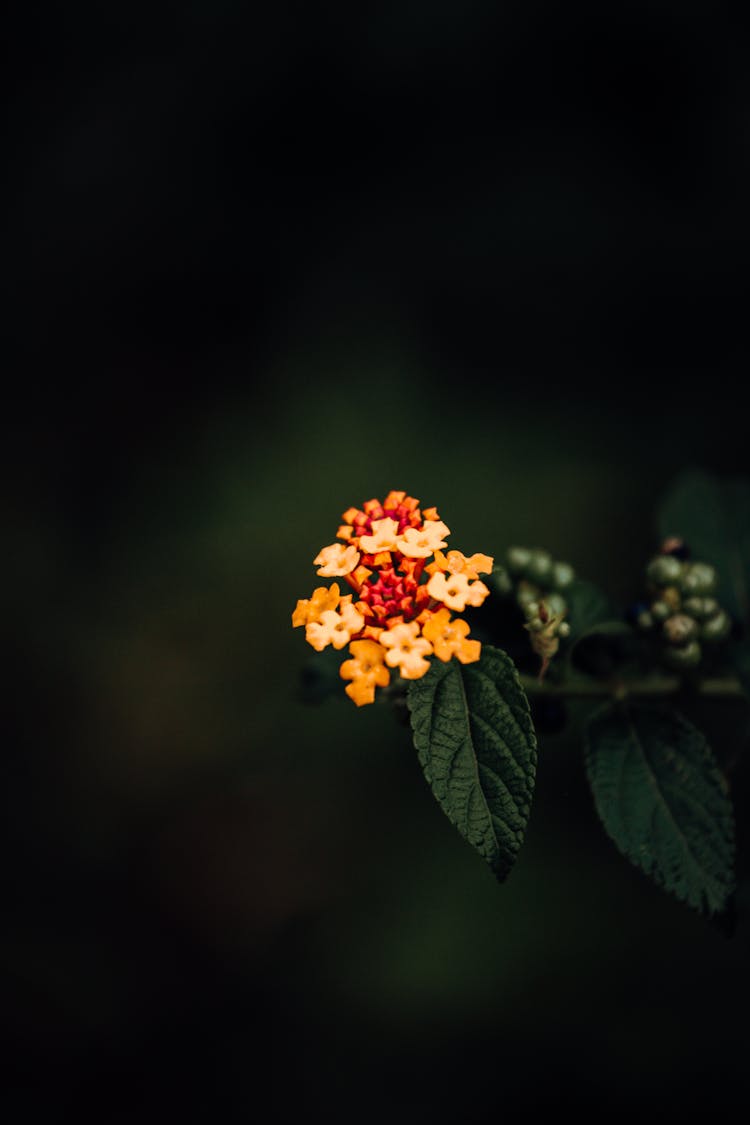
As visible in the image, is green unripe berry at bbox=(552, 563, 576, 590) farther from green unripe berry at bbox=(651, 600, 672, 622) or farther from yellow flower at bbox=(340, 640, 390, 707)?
yellow flower at bbox=(340, 640, 390, 707)

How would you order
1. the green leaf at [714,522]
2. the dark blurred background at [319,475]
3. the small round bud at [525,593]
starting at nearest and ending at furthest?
1. the small round bud at [525,593]
2. the green leaf at [714,522]
3. the dark blurred background at [319,475]

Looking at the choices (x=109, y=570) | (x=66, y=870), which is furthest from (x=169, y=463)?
(x=66, y=870)

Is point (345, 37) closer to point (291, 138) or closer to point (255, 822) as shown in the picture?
point (291, 138)

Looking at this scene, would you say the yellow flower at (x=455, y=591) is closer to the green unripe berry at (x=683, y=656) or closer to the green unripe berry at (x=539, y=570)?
the green unripe berry at (x=539, y=570)

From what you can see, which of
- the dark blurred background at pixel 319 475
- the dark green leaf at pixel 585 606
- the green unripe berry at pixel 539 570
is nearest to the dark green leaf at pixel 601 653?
the dark green leaf at pixel 585 606

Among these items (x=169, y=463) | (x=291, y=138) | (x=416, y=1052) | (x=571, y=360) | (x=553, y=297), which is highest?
(x=291, y=138)

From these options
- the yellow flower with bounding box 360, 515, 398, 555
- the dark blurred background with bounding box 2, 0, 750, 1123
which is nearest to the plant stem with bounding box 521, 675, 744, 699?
the yellow flower with bounding box 360, 515, 398, 555
